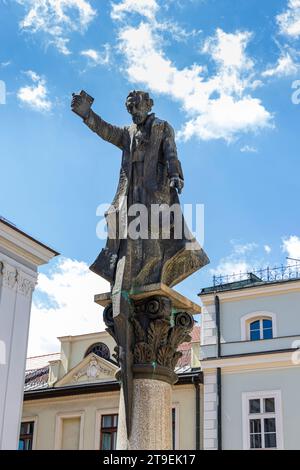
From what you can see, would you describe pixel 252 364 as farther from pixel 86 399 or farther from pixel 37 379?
pixel 37 379

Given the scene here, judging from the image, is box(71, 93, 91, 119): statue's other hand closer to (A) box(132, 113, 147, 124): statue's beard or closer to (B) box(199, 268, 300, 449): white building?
(A) box(132, 113, 147, 124): statue's beard

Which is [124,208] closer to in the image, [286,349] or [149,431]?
[149,431]

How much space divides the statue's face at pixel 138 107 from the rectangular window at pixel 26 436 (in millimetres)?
24914

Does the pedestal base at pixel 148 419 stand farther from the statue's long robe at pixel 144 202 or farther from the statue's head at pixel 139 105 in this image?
the statue's head at pixel 139 105

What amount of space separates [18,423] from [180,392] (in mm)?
7885

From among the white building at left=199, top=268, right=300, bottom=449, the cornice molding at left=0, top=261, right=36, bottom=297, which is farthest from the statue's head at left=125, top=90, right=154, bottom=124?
the white building at left=199, top=268, right=300, bottom=449

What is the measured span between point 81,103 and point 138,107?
1.91ft

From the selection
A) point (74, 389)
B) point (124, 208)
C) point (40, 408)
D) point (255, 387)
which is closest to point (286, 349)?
point (255, 387)

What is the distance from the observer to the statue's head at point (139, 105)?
7.20 metres

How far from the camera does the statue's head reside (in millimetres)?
7203

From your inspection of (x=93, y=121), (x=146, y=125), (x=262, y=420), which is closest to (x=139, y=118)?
(x=146, y=125)

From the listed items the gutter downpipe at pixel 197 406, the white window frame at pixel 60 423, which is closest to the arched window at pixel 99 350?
the white window frame at pixel 60 423

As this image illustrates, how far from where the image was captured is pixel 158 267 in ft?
21.6

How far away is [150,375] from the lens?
20.3 feet
